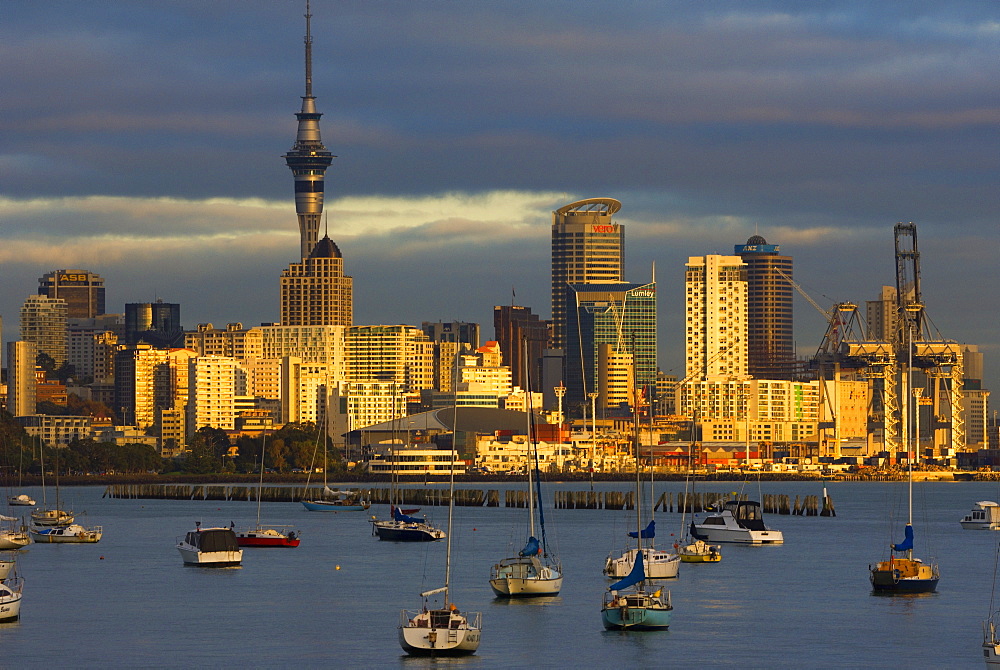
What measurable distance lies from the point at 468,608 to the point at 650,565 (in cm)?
1186

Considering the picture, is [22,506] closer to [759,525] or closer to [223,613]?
[759,525]

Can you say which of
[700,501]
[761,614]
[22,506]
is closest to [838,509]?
[700,501]

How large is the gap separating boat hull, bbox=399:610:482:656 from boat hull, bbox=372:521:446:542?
190 ft

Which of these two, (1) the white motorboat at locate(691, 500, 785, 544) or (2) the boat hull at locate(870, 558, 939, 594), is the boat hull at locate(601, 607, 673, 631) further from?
(1) the white motorboat at locate(691, 500, 785, 544)

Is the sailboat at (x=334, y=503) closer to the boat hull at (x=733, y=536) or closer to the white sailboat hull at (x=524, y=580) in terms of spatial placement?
the boat hull at (x=733, y=536)

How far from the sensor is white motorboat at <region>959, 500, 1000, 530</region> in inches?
5797

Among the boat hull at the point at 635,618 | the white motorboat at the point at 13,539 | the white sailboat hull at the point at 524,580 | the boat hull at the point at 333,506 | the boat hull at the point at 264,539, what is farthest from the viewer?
the boat hull at the point at 333,506

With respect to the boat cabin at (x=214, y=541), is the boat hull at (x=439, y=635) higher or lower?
lower

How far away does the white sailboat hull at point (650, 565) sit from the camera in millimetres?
86625

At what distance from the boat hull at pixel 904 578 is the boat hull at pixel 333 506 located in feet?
298

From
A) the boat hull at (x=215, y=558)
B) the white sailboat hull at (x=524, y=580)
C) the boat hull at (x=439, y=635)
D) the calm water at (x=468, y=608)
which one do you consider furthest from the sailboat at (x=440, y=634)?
the boat hull at (x=215, y=558)

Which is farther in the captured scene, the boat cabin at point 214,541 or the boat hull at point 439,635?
the boat cabin at point 214,541

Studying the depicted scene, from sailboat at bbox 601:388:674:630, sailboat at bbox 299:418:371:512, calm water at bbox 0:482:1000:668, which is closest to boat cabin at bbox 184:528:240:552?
calm water at bbox 0:482:1000:668

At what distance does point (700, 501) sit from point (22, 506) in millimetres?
67187
